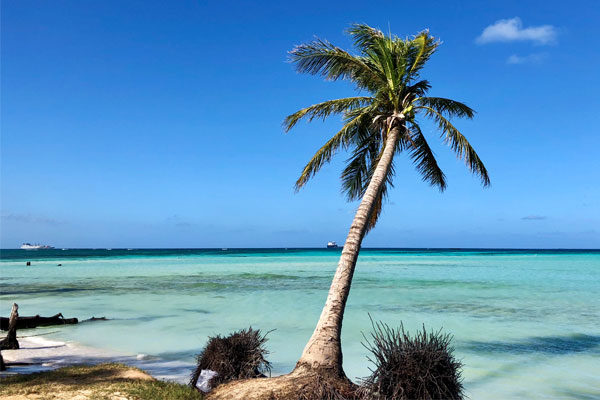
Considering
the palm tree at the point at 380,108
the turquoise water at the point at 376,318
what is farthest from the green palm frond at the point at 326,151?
the turquoise water at the point at 376,318

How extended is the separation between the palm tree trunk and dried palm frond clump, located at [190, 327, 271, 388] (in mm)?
899

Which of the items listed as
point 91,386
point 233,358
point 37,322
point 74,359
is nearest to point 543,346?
point 233,358

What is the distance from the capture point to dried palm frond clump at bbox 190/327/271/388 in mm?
7227

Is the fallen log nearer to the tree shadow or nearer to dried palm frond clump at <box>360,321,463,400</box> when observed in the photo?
the tree shadow

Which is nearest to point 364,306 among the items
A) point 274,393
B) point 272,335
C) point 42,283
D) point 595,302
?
point 272,335

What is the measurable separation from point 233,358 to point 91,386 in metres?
2.17

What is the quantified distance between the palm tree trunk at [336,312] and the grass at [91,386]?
1828 millimetres

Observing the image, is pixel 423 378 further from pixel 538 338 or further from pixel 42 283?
pixel 42 283

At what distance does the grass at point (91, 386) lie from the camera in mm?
6691

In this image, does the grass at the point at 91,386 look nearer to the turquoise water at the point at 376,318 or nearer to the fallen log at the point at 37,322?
the turquoise water at the point at 376,318

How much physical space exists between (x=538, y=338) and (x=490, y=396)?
5.94m

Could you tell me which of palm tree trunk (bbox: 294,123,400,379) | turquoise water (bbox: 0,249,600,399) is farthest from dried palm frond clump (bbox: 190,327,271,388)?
turquoise water (bbox: 0,249,600,399)

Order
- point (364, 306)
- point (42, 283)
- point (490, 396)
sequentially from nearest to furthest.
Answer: point (490, 396) < point (364, 306) < point (42, 283)

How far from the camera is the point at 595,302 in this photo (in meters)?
21.2
